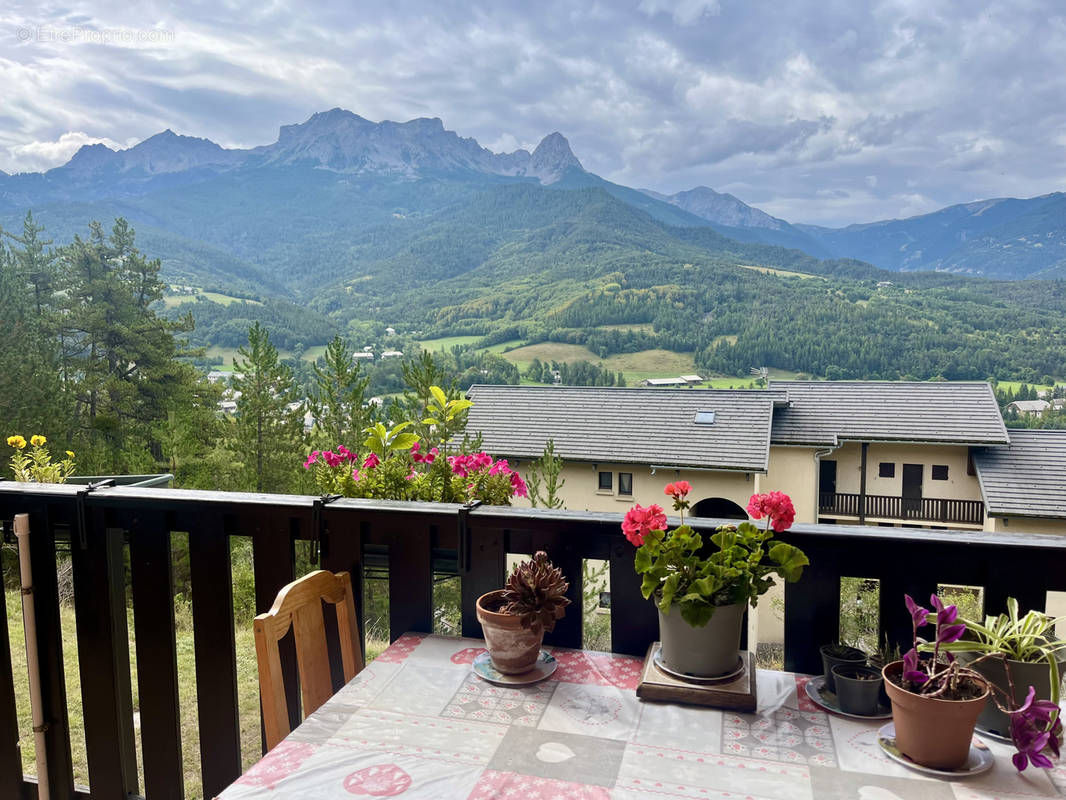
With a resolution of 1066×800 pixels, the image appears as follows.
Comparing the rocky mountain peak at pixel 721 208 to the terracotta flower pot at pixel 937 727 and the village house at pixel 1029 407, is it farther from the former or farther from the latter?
the terracotta flower pot at pixel 937 727

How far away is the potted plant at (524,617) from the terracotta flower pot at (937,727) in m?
0.43

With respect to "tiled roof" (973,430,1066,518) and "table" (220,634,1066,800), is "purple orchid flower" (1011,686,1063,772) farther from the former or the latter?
"tiled roof" (973,430,1066,518)

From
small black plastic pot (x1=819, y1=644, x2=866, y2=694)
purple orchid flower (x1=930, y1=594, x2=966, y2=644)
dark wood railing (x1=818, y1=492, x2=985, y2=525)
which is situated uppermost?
purple orchid flower (x1=930, y1=594, x2=966, y2=644)

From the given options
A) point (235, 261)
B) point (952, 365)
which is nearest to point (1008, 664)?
point (952, 365)

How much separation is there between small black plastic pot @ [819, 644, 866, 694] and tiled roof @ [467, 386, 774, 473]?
12.0 meters

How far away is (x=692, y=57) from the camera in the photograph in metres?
13.1

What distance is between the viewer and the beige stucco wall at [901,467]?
1384 cm

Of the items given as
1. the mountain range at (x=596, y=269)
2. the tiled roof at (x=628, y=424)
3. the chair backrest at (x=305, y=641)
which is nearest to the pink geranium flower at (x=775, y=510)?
the chair backrest at (x=305, y=641)

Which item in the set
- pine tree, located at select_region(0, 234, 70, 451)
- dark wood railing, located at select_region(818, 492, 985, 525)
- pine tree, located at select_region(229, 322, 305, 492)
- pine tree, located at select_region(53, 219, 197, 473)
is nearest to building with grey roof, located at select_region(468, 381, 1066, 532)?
dark wood railing, located at select_region(818, 492, 985, 525)

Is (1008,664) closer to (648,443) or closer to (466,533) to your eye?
(466,533)

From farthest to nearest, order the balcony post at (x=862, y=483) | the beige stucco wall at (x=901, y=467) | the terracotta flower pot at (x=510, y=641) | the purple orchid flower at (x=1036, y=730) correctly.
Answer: the balcony post at (x=862, y=483) < the beige stucco wall at (x=901, y=467) < the terracotta flower pot at (x=510, y=641) < the purple orchid flower at (x=1036, y=730)

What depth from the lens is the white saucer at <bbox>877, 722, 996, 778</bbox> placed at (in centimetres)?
74

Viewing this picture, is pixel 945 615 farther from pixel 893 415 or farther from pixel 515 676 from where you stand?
pixel 893 415

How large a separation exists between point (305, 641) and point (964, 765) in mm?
858
